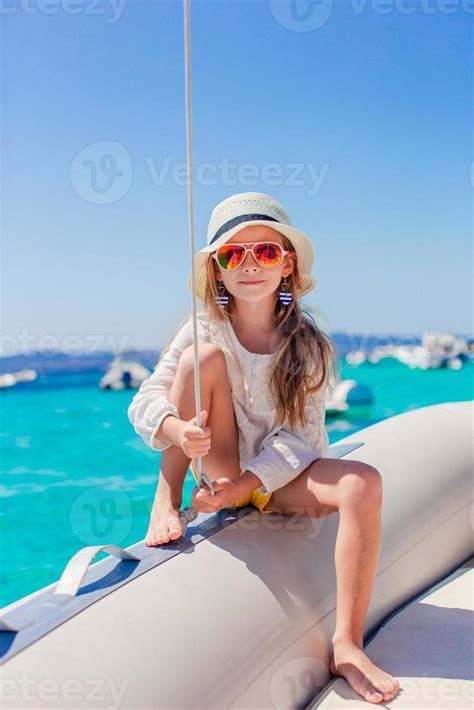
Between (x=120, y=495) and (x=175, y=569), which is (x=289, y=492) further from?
(x=120, y=495)

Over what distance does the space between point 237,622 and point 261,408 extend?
41 centimetres

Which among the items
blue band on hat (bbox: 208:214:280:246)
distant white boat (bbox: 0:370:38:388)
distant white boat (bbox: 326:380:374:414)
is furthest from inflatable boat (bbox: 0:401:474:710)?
distant white boat (bbox: 0:370:38:388)

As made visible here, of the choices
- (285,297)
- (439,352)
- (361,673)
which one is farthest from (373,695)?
(439,352)

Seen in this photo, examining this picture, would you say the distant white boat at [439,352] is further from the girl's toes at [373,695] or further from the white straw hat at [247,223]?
the girl's toes at [373,695]

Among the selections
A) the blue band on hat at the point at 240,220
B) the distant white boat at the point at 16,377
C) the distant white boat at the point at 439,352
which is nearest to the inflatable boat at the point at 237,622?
the blue band on hat at the point at 240,220

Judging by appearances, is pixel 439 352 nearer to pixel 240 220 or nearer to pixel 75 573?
pixel 240 220

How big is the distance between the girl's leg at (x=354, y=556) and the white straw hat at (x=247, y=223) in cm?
44

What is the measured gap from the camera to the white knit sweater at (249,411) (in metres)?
1.20

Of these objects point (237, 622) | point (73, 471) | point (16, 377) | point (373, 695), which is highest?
point (237, 622)

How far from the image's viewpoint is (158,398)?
1230 mm

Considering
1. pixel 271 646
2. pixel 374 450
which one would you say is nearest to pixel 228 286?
pixel 374 450

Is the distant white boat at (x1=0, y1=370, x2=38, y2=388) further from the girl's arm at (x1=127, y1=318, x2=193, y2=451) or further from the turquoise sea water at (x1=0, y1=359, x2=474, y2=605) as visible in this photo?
the girl's arm at (x1=127, y1=318, x2=193, y2=451)

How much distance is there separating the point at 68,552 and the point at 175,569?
272 centimetres

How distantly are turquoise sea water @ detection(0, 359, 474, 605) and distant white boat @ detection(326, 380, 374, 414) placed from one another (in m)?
0.15
